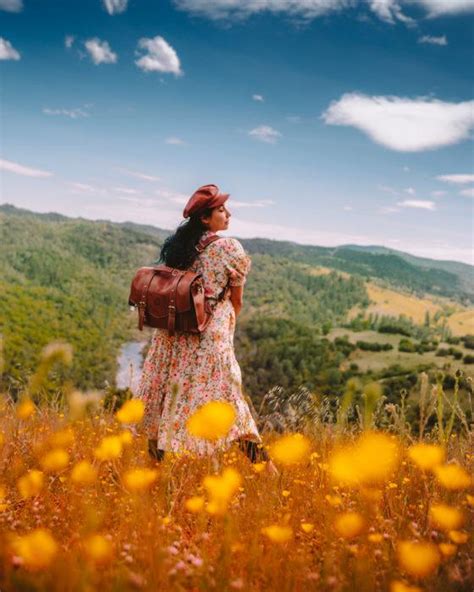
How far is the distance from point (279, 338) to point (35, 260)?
107 m

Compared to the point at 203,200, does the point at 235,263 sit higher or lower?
lower

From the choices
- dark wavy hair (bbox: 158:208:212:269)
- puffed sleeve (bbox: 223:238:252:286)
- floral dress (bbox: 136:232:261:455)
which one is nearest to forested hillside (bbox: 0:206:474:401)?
floral dress (bbox: 136:232:261:455)

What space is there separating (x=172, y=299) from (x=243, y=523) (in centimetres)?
155

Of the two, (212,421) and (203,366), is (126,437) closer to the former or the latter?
(212,421)

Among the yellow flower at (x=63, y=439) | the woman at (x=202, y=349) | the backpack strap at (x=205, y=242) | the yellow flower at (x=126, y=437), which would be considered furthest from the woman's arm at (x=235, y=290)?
the yellow flower at (x=63, y=439)

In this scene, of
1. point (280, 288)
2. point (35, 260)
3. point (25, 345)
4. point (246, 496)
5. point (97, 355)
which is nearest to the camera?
point (246, 496)

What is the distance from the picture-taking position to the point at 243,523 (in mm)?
2166

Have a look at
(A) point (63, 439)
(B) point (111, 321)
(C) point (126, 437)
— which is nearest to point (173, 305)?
(A) point (63, 439)

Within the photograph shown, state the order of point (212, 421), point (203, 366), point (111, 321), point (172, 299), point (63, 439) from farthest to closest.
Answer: point (111, 321) < point (203, 366) < point (172, 299) < point (63, 439) < point (212, 421)

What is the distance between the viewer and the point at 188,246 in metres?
3.53

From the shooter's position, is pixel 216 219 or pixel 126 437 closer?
pixel 126 437

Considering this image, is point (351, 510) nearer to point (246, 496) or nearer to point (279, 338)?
point (246, 496)

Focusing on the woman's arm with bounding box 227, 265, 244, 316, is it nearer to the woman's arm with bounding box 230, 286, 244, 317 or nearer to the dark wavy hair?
the woman's arm with bounding box 230, 286, 244, 317

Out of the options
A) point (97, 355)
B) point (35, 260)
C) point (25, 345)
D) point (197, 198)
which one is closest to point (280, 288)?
point (35, 260)
